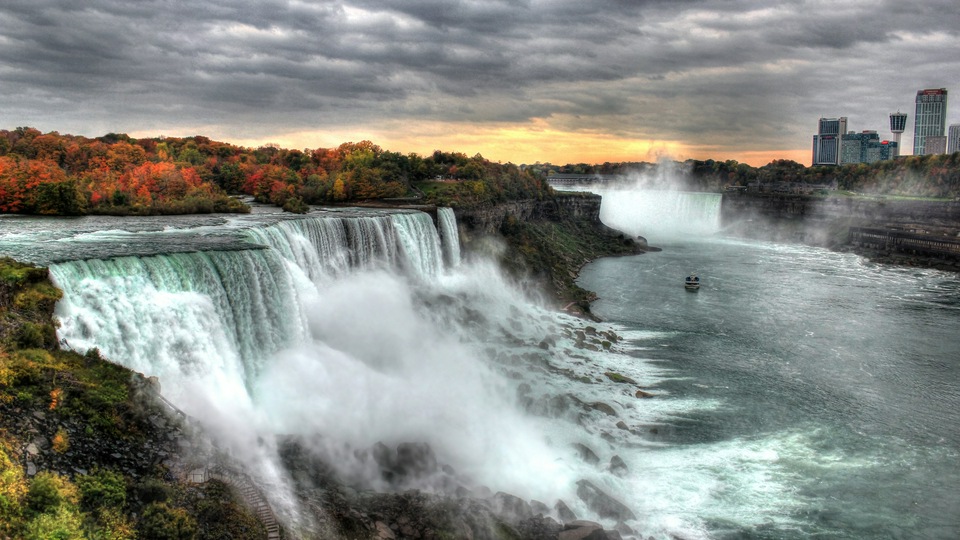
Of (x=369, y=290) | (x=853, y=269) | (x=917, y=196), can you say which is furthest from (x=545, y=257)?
(x=917, y=196)

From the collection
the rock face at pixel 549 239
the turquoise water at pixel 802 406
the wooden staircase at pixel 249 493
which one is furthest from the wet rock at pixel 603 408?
the rock face at pixel 549 239

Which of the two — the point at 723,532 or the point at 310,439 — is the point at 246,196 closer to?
the point at 310,439

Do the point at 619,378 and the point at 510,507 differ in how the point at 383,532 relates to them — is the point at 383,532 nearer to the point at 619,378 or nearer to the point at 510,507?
the point at 510,507

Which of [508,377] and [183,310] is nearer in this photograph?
[183,310]

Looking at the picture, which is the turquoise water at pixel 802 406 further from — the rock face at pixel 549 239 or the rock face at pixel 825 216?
the rock face at pixel 825 216

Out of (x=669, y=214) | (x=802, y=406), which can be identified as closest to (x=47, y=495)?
(x=802, y=406)
